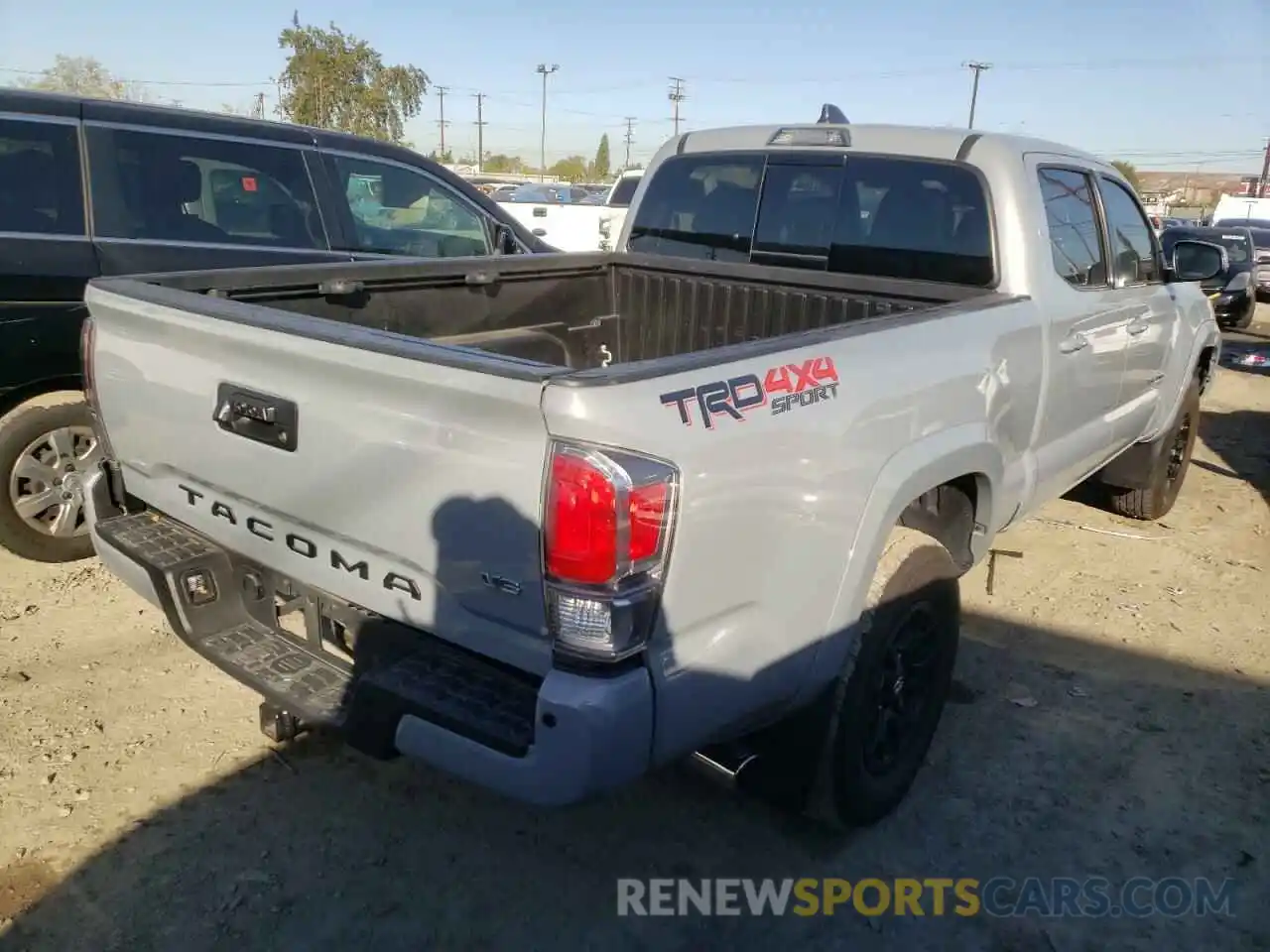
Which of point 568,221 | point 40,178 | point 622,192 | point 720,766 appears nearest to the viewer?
point 720,766

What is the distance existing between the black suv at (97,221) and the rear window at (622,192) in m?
10.5

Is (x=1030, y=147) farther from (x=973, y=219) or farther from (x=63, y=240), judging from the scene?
(x=63, y=240)

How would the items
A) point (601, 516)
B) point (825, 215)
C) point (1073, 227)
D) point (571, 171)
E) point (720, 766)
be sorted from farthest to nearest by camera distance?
point (571, 171), point (825, 215), point (1073, 227), point (720, 766), point (601, 516)

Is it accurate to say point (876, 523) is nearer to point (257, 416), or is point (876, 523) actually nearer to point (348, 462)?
point (348, 462)

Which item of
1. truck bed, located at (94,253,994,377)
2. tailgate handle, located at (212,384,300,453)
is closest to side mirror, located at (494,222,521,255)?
truck bed, located at (94,253,994,377)

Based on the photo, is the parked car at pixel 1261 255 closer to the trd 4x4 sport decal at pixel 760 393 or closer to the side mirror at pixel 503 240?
the side mirror at pixel 503 240

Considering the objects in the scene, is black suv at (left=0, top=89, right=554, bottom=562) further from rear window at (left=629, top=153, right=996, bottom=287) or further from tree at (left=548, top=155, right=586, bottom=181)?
tree at (left=548, top=155, right=586, bottom=181)

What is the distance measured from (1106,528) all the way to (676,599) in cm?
462

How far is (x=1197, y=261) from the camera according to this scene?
4.95 metres

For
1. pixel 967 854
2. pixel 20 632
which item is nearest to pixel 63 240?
pixel 20 632

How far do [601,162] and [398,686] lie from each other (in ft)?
273

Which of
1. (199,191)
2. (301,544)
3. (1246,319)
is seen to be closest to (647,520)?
(301,544)

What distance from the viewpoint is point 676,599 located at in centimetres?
206

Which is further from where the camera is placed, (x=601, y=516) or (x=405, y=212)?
(x=405, y=212)
